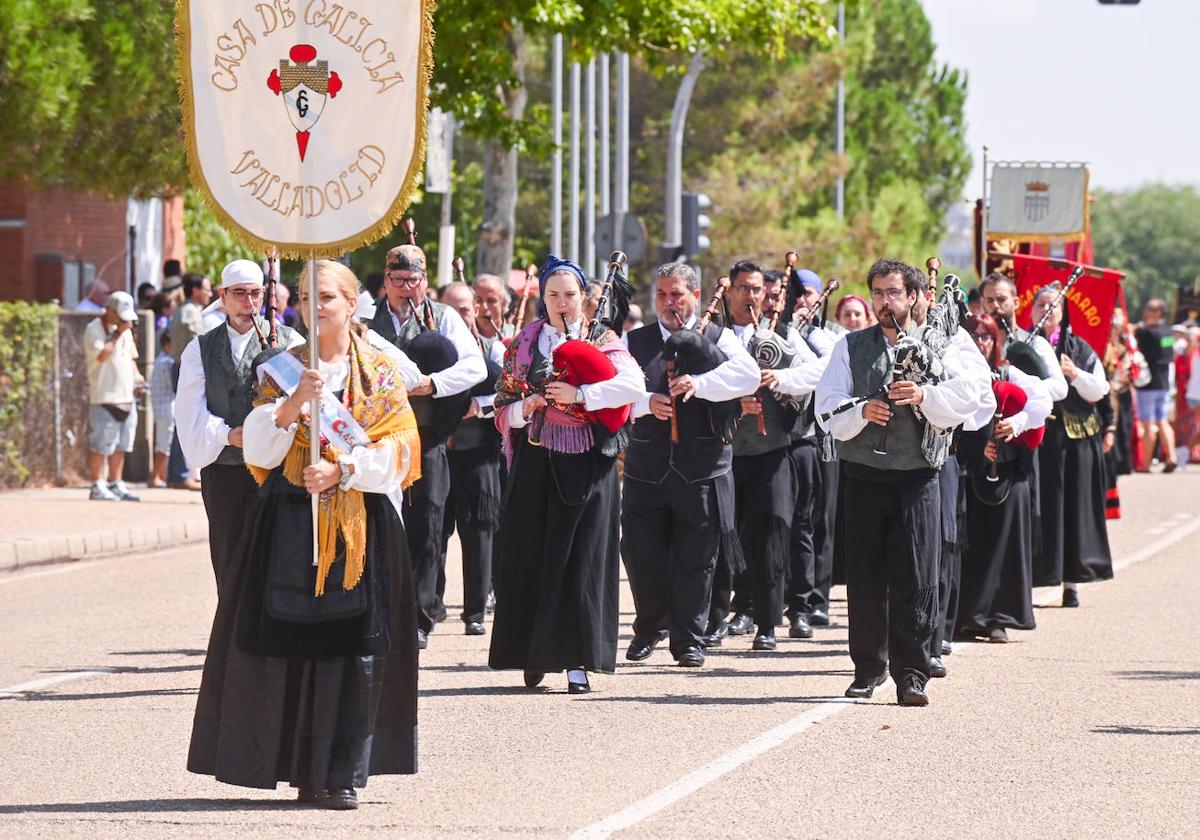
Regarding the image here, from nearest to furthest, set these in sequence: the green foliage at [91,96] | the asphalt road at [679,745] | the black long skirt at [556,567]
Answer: the asphalt road at [679,745] → the black long skirt at [556,567] → the green foliage at [91,96]

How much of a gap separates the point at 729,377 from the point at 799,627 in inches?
77.6

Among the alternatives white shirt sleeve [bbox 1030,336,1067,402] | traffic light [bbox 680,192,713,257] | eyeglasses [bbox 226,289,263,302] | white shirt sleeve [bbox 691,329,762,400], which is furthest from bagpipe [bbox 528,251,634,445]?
traffic light [bbox 680,192,713,257]

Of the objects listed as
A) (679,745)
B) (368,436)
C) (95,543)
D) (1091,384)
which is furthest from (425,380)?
(95,543)

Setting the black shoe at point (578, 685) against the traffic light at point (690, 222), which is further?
the traffic light at point (690, 222)

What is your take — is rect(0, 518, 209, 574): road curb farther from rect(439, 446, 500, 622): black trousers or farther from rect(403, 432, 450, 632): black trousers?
rect(403, 432, 450, 632): black trousers

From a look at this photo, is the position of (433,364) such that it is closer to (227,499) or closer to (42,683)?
(227,499)

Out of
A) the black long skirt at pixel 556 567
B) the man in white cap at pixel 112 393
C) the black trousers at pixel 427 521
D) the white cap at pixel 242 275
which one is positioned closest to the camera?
the white cap at pixel 242 275

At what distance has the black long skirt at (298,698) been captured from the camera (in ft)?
25.9

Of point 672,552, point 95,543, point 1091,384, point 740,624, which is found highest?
point 1091,384

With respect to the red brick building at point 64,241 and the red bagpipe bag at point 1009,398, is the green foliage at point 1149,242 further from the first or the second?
the red bagpipe bag at point 1009,398

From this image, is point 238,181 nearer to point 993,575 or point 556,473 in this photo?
point 556,473

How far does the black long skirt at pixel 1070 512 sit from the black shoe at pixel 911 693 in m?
4.17

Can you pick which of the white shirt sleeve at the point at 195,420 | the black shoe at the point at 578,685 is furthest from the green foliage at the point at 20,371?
the white shirt sleeve at the point at 195,420

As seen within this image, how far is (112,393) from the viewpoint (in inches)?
832
